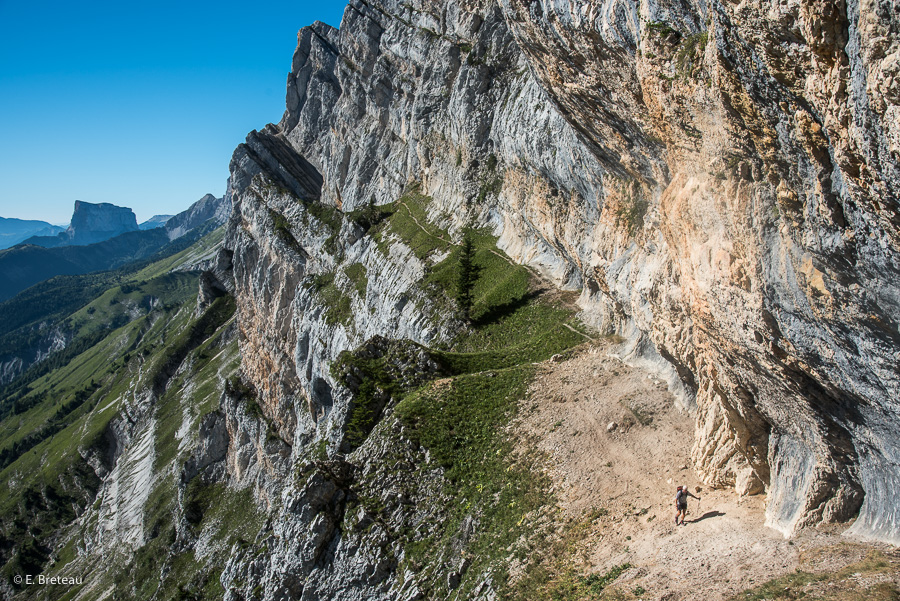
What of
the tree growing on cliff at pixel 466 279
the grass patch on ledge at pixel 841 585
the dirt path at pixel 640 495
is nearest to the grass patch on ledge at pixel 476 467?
the dirt path at pixel 640 495

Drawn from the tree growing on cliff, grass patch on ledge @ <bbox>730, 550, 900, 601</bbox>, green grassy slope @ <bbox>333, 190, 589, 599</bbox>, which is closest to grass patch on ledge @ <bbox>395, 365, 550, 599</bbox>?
green grassy slope @ <bbox>333, 190, 589, 599</bbox>

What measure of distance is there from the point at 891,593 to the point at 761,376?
5795 millimetres

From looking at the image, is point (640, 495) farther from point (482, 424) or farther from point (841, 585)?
point (482, 424)

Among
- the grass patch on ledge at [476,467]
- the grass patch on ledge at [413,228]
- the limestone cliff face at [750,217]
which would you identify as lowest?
the grass patch on ledge at [476,467]

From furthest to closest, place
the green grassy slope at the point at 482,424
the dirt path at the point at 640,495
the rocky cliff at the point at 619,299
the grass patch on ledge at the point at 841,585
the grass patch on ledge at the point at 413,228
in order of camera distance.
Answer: the grass patch on ledge at the point at 413,228, the green grassy slope at the point at 482,424, the dirt path at the point at 640,495, the grass patch on ledge at the point at 841,585, the rocky cliff at the point at 619,299

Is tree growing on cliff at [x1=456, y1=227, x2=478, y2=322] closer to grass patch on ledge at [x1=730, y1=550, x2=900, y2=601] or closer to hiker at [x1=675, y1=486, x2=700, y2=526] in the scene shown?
hiker at [x1=675, y1=486, x2=700, y2=526]

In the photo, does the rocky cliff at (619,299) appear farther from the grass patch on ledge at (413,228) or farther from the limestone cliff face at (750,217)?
the grass patch on ledge at (413,228)

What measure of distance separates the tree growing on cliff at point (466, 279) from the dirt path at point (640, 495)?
18538 mm

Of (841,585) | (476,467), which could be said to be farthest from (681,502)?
(476,467)

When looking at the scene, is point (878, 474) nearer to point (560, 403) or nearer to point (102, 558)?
point (560, 403)

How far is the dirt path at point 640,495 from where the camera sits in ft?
48.5

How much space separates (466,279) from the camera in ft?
A: 173

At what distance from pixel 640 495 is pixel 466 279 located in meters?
34.3

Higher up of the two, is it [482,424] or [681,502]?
[482,424]
